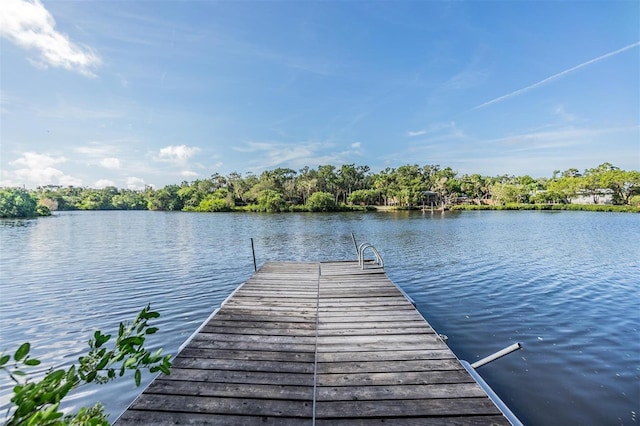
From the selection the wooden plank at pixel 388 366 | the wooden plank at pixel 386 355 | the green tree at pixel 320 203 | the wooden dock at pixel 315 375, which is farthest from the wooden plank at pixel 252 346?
the green tree at pixel 320 203

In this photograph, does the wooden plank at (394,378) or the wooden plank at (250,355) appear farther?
the wooden plank at (250,355)

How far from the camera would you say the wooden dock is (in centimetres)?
307

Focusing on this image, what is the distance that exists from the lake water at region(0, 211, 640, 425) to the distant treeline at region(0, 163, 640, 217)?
53.4 meters

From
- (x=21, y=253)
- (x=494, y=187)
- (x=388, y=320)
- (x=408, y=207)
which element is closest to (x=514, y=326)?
(x=388, y=320)

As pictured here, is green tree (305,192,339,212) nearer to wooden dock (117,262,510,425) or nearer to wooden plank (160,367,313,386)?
wooden dock (117,262,510,425)

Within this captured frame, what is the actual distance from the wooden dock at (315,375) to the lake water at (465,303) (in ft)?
5.02

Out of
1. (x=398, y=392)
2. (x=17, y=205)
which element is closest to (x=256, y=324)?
(x=398, y=392)

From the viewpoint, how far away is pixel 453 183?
78.2 m

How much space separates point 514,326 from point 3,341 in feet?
35.9

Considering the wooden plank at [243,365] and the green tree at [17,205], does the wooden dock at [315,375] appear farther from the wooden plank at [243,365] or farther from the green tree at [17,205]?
the green tree at [17,205]

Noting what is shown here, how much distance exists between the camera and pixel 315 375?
12.1ft

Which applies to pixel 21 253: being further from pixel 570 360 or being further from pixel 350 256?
pixel 570 360

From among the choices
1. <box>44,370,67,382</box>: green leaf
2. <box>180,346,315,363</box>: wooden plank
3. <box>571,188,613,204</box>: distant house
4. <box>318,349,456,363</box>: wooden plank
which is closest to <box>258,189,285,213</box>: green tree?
<box>180,346,315,363</box>: wooden plank

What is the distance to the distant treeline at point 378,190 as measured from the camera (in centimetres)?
6906
